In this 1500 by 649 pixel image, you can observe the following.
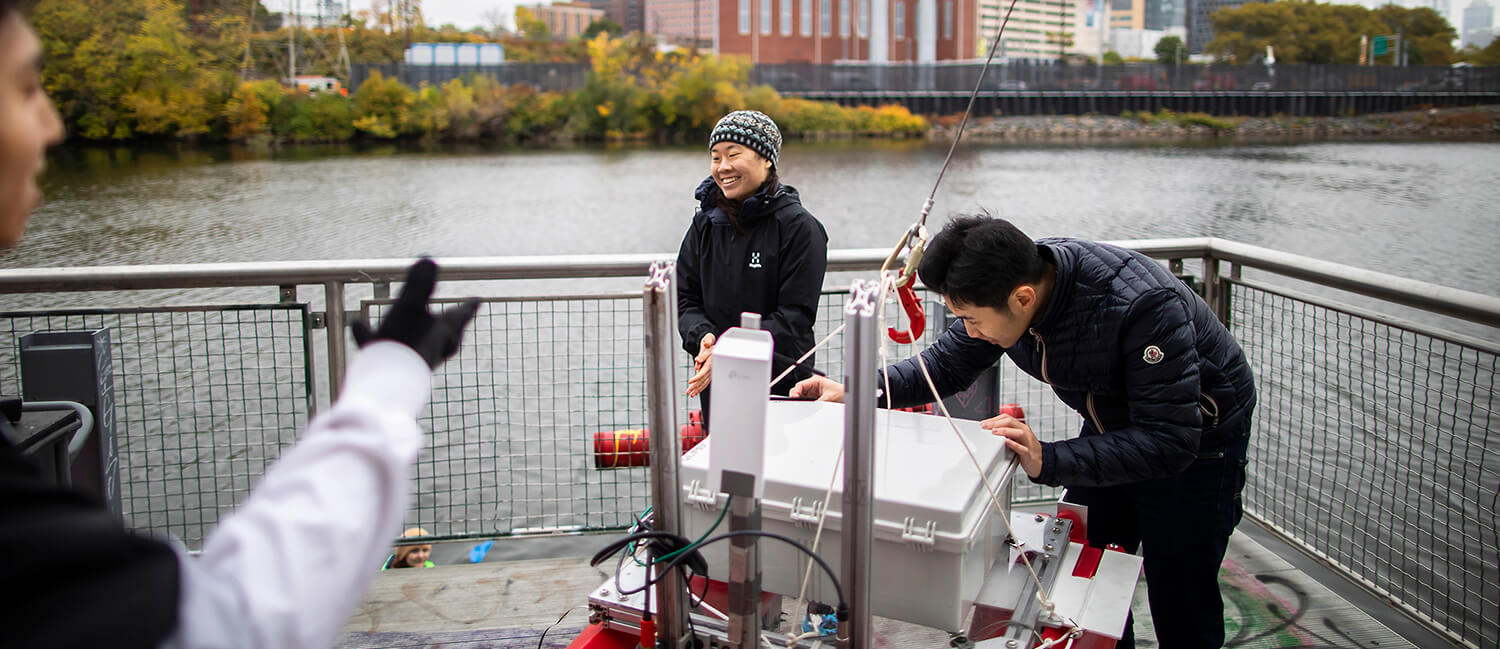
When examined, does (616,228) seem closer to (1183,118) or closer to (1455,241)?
(1455,241)

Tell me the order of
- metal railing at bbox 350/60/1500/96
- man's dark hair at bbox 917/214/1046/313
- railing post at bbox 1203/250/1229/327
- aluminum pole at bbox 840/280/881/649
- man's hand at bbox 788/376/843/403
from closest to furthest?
aluminum pole at bbox 840/280/881/649 → man's dark hair at bbox 917/214/1046/313 → man's hand at bbox 788/376/843/403 → railing post at bbox 1203/250/1229/327 → metal railing at bbox 350/60/1500/96

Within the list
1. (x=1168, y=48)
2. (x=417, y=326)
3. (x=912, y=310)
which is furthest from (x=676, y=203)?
(x=1168, y=48)

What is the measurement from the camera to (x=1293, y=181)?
57.7 feet

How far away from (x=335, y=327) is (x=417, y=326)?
2.45 m

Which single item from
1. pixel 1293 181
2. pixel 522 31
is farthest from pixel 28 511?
pixel 522 31

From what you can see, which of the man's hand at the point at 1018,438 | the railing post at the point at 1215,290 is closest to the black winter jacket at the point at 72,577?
the man's hand at the point at 1018,438

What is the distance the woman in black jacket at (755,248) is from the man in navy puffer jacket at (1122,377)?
1.89 feet

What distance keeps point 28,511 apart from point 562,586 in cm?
247

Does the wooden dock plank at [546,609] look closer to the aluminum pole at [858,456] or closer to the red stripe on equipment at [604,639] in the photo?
the red stripe on equipment at [604,639]

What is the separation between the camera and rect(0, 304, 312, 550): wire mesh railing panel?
10.3 ft

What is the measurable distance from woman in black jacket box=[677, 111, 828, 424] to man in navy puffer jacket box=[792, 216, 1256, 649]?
1.89ft

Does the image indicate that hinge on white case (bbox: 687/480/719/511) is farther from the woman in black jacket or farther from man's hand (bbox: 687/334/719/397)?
the woman in black jacket

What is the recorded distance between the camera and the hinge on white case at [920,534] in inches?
61.2

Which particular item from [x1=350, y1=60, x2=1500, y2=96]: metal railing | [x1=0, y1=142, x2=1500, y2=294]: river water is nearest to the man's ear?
[x1=0, y1=142, x2=1500, y2=294]: river water
